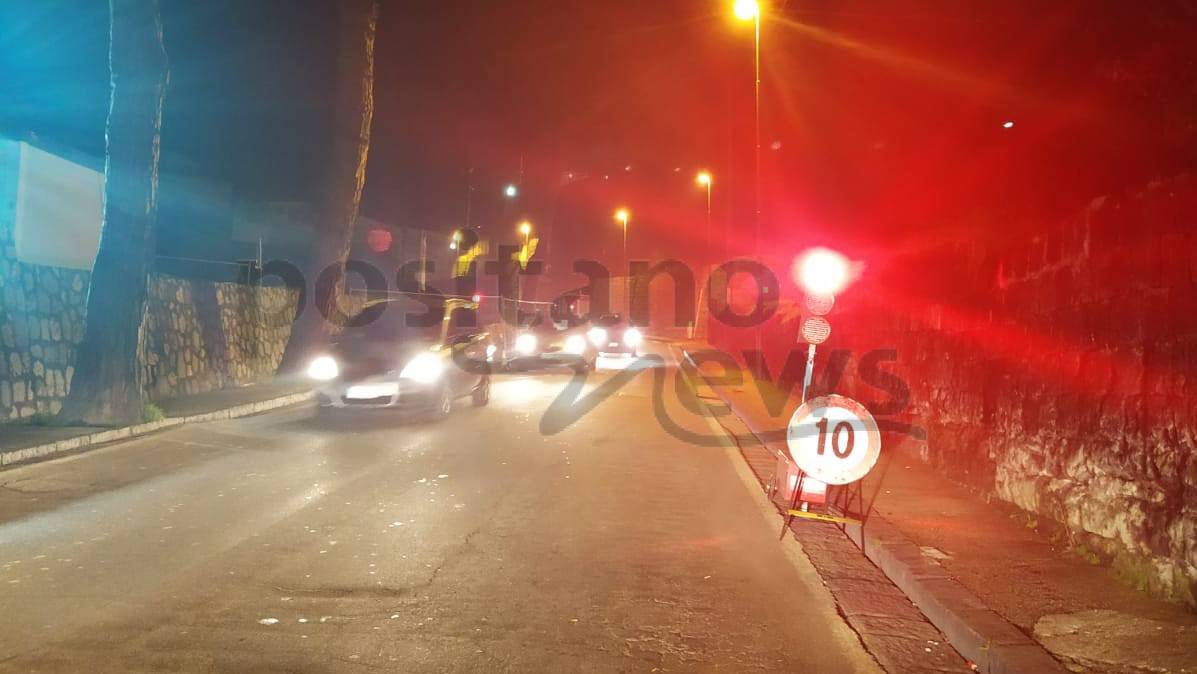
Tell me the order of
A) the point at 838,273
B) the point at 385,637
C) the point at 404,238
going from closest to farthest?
the point at 385,637, the point at 838,273, the point at 404,238

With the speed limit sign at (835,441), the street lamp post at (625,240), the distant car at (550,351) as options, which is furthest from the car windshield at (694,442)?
the street lamp post at (625,240)

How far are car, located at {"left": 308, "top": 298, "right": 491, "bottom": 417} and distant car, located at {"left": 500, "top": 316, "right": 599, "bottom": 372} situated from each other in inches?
Result: 364

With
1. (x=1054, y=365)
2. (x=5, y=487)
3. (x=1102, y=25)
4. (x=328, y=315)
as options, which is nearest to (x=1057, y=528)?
(x=1054, y=365)

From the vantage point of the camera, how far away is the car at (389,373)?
519 inches

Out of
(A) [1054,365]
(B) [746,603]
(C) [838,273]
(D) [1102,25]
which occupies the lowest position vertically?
(B) [746,603]

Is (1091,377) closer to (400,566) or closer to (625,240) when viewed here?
(400,566)

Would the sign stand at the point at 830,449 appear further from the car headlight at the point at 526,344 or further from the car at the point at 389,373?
the car headlight at the point at 526,344

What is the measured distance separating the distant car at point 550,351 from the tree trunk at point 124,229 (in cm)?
1189

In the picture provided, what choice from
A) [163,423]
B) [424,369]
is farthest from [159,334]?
[424,369]

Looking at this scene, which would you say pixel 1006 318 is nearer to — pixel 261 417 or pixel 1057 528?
pixel 1057 528

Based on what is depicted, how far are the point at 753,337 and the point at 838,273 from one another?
15.3 metres

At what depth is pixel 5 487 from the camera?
8625mm

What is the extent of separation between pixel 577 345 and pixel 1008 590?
20197 mm

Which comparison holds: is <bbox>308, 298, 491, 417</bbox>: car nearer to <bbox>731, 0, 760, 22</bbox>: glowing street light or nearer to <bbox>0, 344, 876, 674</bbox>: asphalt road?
<bbox>0, 344, 876, 674</bbox>: asphalt road
